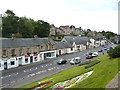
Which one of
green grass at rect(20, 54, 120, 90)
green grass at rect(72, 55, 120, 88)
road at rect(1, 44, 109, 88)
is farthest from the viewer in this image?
road at rect(1, 44, 109, 88)

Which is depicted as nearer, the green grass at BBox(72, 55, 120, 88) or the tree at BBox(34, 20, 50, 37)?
the green grass at BBox(72, 55, 120, 88)

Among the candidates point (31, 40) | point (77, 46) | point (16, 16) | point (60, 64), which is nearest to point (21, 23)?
point (16, 16)

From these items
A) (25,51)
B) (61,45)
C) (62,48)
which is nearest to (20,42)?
(25,51)

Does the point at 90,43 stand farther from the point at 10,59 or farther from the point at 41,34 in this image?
the point at 10,59

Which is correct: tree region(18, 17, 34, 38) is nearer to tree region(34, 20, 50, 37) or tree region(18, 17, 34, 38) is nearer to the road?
tree region(34, 20, 50, 37)

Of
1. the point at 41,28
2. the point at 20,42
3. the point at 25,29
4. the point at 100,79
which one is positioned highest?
the point at 41,28

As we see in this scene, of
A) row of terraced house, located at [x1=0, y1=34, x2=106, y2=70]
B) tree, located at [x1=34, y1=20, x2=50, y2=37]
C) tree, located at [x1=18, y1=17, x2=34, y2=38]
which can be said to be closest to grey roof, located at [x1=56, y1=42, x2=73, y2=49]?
row of terraced house, located at [x1=0, y1=34, x2=106, y2=70]

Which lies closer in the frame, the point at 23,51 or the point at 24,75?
the point at 24,75

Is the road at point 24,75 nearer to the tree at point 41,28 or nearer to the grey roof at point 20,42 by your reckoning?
the grey roof at point 20,42

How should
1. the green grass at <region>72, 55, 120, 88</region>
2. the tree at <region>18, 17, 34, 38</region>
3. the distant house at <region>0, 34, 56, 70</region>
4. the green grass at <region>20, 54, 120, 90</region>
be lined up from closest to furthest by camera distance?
1. the green grass at <region>72, 55, 120, 88</region>
2. the green grass at <region>20, 54, 120, 90</region>
3. the distant house at <region>0, 34, 56, 70</region>
4. the tree at <region>18, 17, 34, 38</region>

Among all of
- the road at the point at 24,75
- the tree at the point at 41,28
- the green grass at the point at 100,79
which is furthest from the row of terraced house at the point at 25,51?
the green grass at the point at 100,79

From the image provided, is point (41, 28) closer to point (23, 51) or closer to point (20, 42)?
point (20, 42)

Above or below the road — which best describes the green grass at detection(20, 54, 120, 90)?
above

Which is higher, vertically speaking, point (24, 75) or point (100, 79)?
point (100, 79)
